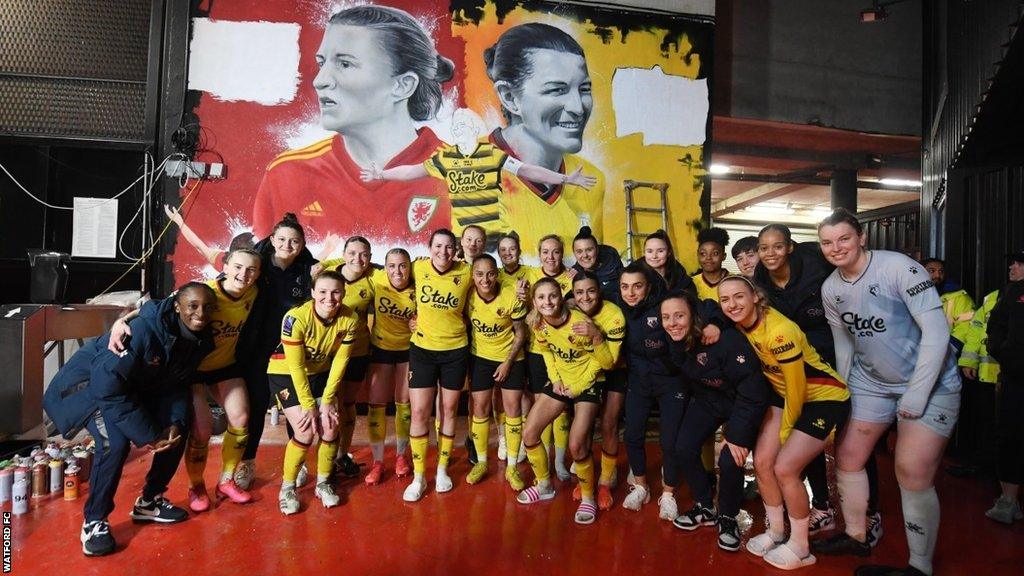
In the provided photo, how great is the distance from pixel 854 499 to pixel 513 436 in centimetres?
226

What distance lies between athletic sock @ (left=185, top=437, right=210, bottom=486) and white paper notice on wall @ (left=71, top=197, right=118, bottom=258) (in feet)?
11.9

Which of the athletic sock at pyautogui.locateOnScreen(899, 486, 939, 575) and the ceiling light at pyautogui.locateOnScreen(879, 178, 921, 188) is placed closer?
the athletic sock at pyautogui.locateOnScreen(899, 486, 939, 575)

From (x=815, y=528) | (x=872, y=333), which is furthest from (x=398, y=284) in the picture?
(x=815, y=528)

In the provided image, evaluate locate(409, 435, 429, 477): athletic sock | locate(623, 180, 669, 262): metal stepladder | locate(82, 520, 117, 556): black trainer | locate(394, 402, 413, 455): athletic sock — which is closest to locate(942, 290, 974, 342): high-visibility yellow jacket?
locate(623, 180, 669, 262): metal stepladder

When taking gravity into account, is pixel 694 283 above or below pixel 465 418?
above

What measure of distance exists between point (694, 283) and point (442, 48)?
4.20m

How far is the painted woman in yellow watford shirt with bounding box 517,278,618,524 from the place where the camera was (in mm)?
3576

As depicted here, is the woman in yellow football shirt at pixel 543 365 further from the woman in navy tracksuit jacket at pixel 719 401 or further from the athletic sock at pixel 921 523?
the athletic sock at pixel 921 523

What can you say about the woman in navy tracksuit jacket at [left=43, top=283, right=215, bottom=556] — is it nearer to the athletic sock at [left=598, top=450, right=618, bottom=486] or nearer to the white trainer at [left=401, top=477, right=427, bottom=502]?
the white trainer at [left=401, top=477, right=427, bottom=502]

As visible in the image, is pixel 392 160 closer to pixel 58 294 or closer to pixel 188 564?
pixel 58 294

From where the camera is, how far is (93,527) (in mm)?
3062

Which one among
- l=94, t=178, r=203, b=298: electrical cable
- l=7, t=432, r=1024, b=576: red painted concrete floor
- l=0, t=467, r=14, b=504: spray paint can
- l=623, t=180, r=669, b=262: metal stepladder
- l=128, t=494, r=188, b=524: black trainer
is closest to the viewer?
l=7, t=432, r=1024, b=576: red painted concrete floor

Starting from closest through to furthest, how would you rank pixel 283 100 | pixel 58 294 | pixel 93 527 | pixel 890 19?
pixel 93 527 → pixel 58 294 → pixel 283 100 → pixel 890 19

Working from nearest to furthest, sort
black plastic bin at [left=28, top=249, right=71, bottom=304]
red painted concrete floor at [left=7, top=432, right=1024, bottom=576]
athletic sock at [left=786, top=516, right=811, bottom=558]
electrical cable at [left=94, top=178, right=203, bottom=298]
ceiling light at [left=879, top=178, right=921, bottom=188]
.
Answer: red painted concrete floor at [left=7, top=432, right=1024, bottom=576] < athletic sock at [left=786, top=516, right=811, bottom=558] < black plastic bin at [left=28, top=249, right=71, bottom=304] < electrical cable at [left=94, top=178, right=203, bottom=298] < ceiling light at [left=879, top=178, right=921, bottom=188]
